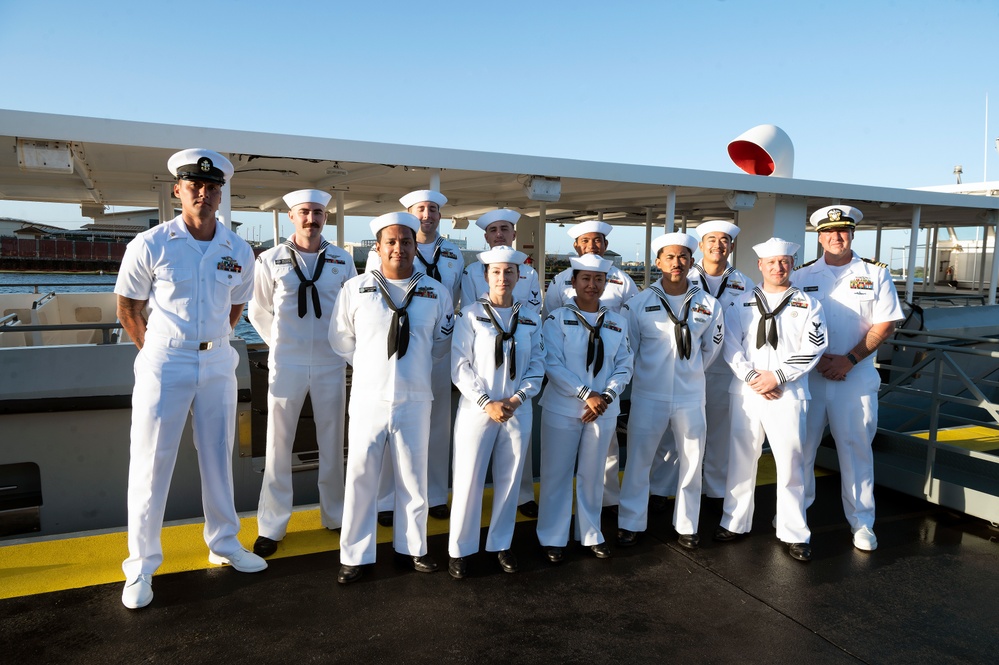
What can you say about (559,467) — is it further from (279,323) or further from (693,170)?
(693,170)

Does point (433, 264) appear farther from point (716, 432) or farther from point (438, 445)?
point (716, 432)

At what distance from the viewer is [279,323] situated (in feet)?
13.4

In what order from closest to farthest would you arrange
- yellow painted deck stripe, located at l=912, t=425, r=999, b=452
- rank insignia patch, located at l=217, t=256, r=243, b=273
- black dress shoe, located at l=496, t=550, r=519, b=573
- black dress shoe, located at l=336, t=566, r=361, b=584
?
rank insignia patch, located at l=217, t=256, r=243, b=273 → black dress shoe, located at l=336, t=566, r=361, b=584 → black dress shoe, located at l=496, t=550, r=519, b=573 → yellow painted deck stripe, located at l=912, t=425, r=999, b=452

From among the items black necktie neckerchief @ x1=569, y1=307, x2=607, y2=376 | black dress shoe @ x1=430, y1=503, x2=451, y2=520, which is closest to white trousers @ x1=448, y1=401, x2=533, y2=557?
black necktie neckerchief @ x1=569, y1=307, x2=607, y2=376

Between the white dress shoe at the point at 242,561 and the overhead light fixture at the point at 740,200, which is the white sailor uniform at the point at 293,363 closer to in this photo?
the white dress shoe at the point at 242,561

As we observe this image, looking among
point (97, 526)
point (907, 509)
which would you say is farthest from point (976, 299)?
point (97, 526)

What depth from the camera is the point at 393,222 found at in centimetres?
366

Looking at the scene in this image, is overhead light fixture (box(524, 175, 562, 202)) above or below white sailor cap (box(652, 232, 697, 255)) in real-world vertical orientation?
above

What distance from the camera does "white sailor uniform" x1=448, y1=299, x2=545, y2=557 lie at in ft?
12.4

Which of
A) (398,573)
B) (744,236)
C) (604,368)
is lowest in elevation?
(398,573)

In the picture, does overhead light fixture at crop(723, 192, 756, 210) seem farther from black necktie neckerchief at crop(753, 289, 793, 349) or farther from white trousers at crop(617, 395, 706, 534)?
white trousers at crop(617, 395, 706, 534)

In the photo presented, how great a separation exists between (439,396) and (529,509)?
1.14 meters

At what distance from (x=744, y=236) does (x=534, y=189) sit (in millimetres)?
3974

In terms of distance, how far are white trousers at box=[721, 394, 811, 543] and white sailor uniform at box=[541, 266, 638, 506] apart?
81 cm
